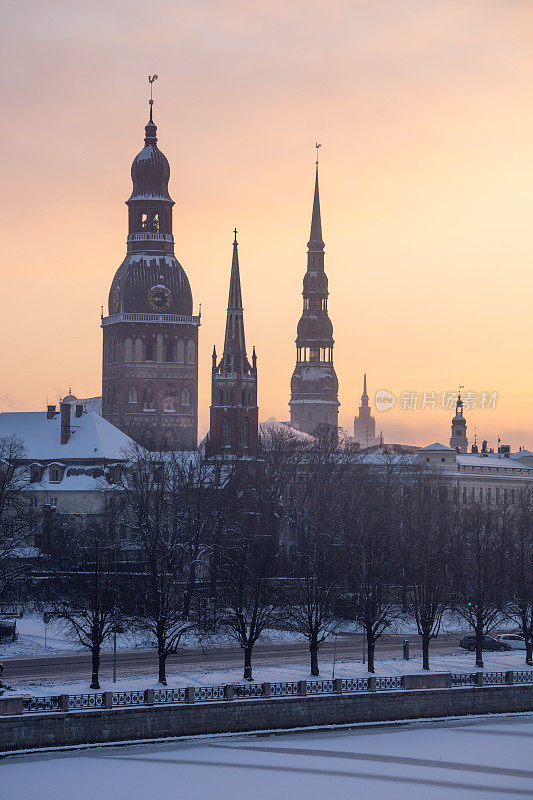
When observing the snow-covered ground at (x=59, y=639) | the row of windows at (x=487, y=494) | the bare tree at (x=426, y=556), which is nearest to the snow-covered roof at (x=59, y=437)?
the bare tree at (x=426, y=556)

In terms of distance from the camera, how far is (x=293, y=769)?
6203 cm

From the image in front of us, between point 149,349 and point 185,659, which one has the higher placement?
point 149,349

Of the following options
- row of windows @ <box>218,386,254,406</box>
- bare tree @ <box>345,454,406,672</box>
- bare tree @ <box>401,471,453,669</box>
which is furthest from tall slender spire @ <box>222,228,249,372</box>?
bare tree @ <box>401,471,453,669</box>

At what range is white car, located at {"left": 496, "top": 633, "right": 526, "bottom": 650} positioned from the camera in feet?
312

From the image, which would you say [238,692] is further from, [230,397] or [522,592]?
[230,397]

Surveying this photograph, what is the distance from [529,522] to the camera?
437 feet

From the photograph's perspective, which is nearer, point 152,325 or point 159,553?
point 159,553

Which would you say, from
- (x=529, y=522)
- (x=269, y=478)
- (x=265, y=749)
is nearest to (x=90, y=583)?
(x=265, y=749)

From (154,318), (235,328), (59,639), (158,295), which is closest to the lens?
(59,639)

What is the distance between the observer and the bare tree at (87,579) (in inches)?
2985

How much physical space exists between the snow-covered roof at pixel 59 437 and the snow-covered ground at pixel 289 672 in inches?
2003

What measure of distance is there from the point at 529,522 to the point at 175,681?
6566 cm

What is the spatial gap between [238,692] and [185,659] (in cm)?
1375

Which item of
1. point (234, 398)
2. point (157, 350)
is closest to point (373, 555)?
point (234, 398)
